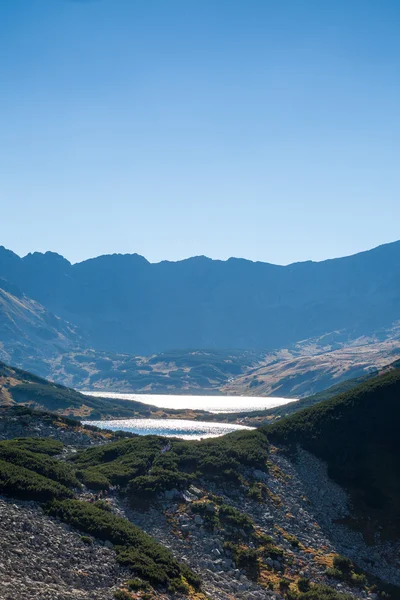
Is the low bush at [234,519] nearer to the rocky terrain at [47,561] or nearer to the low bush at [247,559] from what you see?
the low bush at [247,559]

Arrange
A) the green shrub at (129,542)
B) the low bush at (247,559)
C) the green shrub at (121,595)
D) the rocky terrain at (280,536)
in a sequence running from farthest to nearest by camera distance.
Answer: the low bush at (247,559) → the rocky terrain at (280,536) → the green shrub at (129,542) → the green shrub at (121,595)

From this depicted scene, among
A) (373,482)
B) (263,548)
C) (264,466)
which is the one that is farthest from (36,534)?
(373,482)

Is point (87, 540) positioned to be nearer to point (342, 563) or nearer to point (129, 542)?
point (129, 542)

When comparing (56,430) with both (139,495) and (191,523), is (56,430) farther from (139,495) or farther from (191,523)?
(191,523)

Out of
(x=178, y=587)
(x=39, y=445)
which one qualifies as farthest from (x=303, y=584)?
(x=39, y=445)

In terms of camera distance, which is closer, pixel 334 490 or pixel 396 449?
pixel 334 490

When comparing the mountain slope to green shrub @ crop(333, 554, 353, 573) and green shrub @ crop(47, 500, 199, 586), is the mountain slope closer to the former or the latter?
green shrub @ crop(333, 554, 353, 573)

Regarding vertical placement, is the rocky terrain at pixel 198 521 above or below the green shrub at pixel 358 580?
above

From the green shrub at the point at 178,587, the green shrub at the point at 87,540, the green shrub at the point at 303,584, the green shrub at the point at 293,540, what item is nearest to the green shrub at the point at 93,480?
the green shrub at the point at 87,540
